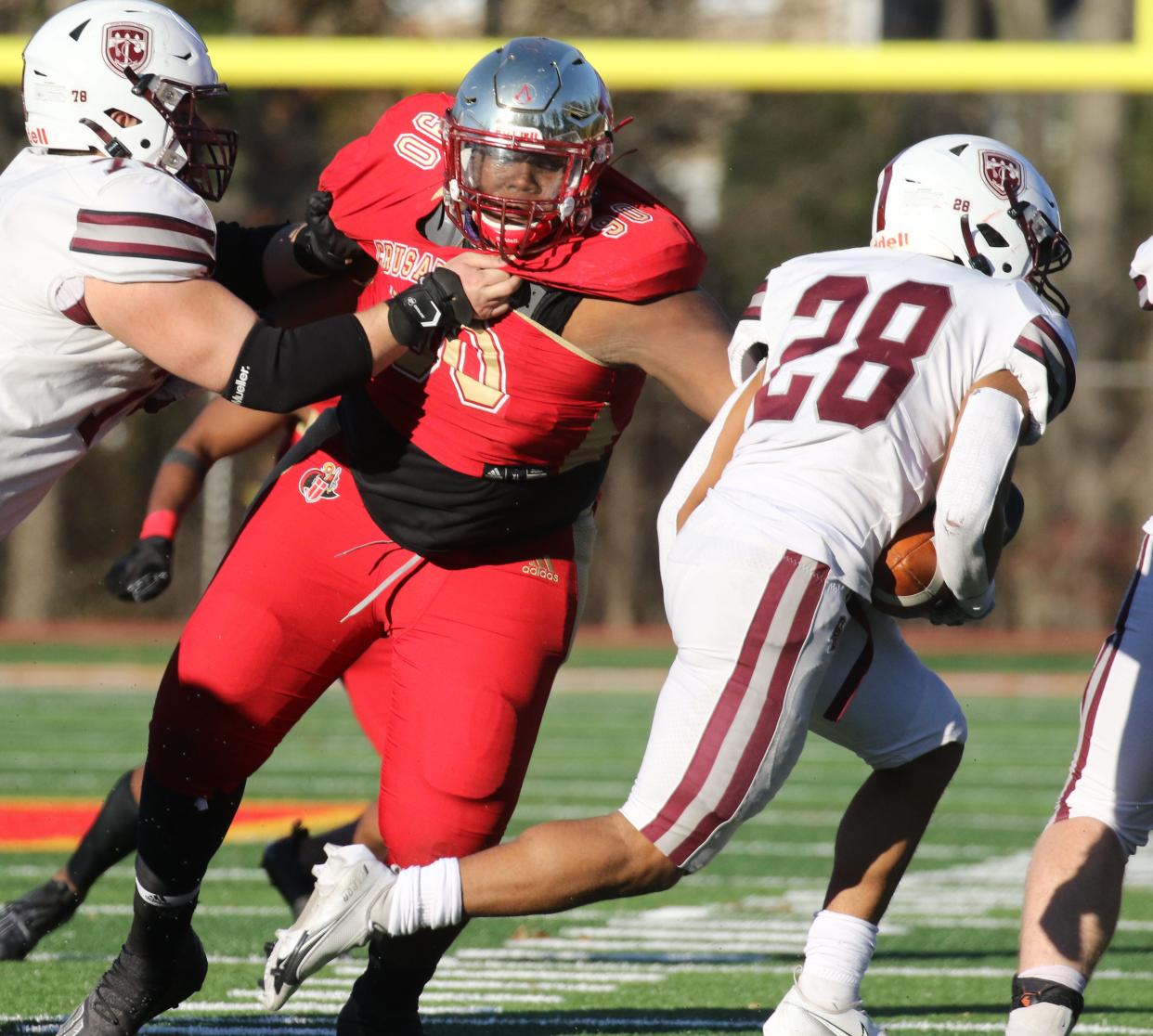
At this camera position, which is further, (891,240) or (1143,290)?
(1143,290)

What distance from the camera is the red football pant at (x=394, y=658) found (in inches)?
134

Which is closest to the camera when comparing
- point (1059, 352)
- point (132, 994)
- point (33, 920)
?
point (1059, 352)

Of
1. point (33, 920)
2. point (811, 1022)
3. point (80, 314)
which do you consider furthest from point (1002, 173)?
point (33, 920)

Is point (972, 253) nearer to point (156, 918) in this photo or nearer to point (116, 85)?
point (116, 85)

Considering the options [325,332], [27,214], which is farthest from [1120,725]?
[27,214]

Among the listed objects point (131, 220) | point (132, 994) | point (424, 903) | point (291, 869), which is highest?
point (131, 220)

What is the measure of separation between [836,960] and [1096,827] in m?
0.51

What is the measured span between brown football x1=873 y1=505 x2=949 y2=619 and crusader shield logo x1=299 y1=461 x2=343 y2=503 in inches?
44.2

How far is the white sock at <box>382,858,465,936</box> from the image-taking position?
294 cm

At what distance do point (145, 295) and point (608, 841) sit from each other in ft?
3.87

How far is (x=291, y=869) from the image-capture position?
461 cm

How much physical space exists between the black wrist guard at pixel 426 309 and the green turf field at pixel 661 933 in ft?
4.76

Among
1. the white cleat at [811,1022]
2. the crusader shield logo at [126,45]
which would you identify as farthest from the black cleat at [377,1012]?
the crusader shield logo at [126,45]

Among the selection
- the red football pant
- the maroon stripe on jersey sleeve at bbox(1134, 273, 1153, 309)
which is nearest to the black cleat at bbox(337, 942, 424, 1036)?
the red football pant
